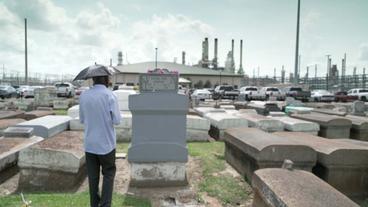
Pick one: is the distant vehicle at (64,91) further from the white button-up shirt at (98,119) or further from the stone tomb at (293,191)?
the stone tomb at (293,191)

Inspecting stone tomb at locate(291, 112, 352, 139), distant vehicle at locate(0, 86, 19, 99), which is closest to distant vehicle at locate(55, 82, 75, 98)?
distant vehicle at locate(0, 86, 19, 99)

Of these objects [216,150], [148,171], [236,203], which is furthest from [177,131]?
[216,150]

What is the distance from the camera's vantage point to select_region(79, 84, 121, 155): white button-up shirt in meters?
4.01

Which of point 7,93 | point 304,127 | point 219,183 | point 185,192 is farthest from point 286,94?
point 185,192

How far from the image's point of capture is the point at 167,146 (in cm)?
586

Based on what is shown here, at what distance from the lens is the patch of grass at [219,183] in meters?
5.29

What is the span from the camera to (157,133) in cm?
591

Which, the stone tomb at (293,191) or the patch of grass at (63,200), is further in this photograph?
the patch of grass at (63,200)

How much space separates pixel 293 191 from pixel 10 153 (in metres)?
5.31

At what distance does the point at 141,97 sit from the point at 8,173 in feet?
10.00

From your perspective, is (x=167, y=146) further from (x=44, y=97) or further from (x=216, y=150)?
(x=44, y=97)

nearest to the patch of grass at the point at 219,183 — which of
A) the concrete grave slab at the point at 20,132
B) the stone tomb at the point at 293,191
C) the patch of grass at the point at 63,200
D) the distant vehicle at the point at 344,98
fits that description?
the stone tomb at the point at 293,191

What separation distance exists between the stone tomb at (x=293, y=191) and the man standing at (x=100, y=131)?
1921 millimetres

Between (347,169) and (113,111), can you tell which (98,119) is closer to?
(113,111)
